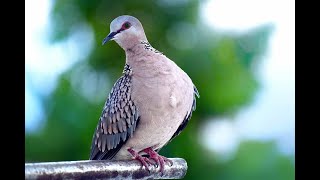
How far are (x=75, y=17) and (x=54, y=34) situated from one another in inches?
9.1

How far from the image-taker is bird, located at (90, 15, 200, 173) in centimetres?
135

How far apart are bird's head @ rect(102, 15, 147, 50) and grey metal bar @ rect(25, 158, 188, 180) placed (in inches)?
12.8

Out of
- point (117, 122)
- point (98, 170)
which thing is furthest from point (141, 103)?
point (98, 170)

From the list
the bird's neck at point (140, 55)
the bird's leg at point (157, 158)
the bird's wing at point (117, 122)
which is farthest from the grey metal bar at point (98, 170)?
the bird's neck at point (140, 55)

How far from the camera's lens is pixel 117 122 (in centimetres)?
141

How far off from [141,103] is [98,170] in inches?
13.8

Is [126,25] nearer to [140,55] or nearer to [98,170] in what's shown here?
[140,55]

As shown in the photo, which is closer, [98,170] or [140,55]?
[98,170]

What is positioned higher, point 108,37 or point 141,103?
point 108,37

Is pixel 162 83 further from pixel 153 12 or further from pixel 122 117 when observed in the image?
pixel 153 12

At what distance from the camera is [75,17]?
8.54 ft
